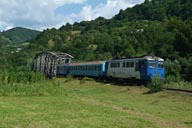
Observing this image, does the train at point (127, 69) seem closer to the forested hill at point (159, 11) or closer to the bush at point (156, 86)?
the bush at point (156, 86)

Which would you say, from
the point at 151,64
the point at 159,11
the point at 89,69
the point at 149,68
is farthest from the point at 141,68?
the point at 159,11

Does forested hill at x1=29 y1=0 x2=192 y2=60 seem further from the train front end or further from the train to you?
the train front end

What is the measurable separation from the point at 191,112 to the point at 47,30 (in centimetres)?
16014

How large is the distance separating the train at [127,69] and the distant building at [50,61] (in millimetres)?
24795

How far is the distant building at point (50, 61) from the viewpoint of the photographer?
8756 centimetres

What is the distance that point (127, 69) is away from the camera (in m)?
42.3

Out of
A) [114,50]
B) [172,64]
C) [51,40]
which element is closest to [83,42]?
[114,50]

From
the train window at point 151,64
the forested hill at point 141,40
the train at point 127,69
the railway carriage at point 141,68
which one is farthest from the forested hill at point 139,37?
the train window at point 151,64

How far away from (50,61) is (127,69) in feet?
184

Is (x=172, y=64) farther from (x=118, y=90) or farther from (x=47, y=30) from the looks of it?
(x=47, y=30)

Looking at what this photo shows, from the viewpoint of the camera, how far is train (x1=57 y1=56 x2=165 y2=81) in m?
39.0

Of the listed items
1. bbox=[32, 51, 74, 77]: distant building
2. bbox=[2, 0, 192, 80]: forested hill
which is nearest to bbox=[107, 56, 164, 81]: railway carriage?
bbox=[2, 0, 192, 80]: forested hill

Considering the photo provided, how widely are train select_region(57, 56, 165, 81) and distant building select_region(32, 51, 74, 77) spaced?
81.3 feet

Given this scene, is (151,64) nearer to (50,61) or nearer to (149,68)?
(149,68)
